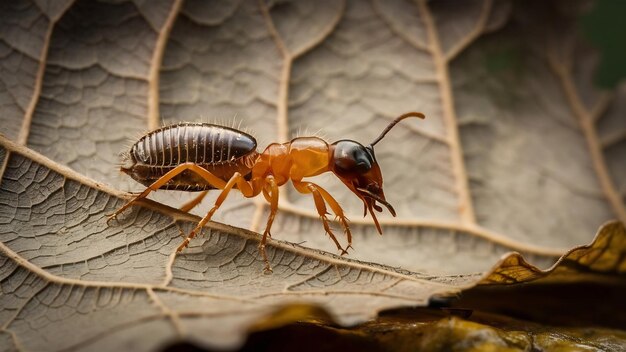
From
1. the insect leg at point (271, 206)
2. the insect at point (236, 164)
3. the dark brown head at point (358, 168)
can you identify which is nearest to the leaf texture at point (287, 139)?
the insect leg at point (271, 206)

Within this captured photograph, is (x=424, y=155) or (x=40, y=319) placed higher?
(x=424, y=155)

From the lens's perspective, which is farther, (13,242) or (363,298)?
(13,242)

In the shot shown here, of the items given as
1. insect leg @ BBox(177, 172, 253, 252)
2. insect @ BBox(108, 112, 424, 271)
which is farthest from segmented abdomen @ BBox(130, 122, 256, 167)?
insect leg @ BBox(177, 172, 253, 252)

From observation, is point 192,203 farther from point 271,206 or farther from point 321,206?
point 321,206

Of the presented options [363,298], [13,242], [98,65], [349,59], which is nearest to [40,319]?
[13,242]

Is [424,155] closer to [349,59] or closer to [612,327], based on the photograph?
[349,59]

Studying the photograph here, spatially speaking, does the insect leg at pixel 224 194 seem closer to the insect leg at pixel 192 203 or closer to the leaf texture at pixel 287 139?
the leaf texture at pixel 287 139

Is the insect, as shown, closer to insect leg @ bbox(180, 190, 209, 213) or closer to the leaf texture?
insect leg @ bbox(180, 190, 209, 213)
